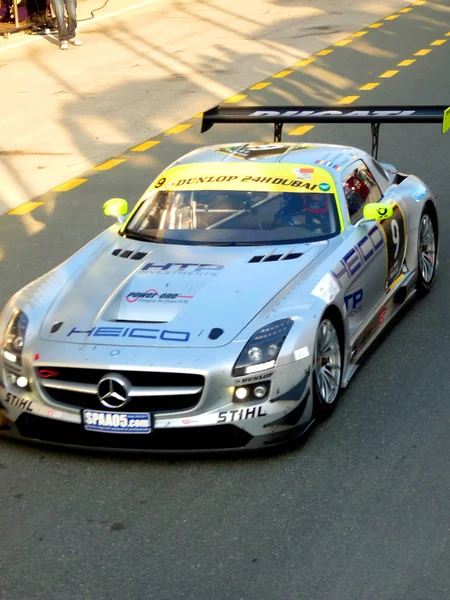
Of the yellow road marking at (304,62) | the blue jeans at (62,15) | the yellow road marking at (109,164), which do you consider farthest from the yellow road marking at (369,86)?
the blue jeans at (62,15)

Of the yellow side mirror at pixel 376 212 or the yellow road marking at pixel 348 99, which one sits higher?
the yellow side mirror at pixel 376 212

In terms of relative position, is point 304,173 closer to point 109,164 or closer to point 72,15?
point 109,164

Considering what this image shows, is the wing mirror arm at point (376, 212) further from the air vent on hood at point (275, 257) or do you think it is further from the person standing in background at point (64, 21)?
the person standing in background at point (64, 21)

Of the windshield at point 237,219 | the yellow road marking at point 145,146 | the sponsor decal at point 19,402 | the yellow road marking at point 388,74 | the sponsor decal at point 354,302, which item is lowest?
the yellow road marking at point 388,74

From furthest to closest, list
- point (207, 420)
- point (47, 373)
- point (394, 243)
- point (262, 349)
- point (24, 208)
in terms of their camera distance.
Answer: point (24, 208) → point (394, 243) → point (47, 373) → point (262, 349) → point (207, 420)

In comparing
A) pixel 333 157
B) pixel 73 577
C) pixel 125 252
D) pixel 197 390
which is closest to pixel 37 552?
pixel 73 577

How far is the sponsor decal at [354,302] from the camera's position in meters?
7.30

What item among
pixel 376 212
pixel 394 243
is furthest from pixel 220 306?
pixel 394 243

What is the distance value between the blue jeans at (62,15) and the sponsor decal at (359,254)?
15.2 m

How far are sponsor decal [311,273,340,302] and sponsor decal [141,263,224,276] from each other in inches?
25.8

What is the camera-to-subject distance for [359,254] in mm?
7699

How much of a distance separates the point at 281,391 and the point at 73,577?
1.63 m

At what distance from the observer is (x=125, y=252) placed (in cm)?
779

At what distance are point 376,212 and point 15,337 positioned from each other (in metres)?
2.60
